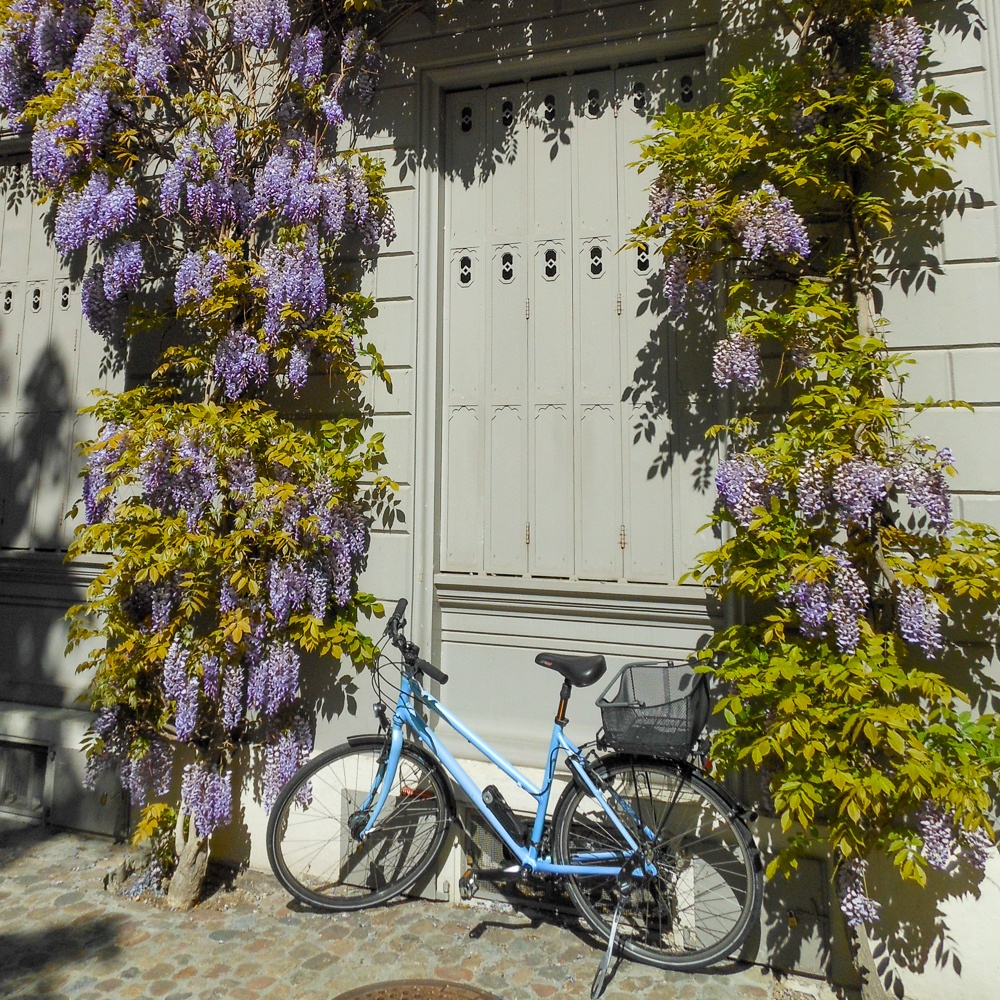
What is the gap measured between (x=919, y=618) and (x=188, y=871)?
3.90 m

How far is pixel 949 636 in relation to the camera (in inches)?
145

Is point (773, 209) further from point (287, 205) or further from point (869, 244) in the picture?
point (287, 205)

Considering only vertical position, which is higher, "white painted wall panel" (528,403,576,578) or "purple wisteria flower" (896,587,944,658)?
"white painted wall panel" (528,403,576,578)

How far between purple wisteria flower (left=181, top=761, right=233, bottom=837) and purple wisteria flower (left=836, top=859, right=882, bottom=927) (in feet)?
10.3

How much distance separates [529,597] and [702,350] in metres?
1.72

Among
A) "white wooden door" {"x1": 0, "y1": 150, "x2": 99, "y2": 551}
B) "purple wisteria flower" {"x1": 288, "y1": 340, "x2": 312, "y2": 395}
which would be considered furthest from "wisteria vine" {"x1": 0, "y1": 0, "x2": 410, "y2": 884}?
"white wooden door" {"x1": 0, "y1": 150, "x2": 99, "y2": 551}

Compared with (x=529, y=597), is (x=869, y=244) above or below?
above

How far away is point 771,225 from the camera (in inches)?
148

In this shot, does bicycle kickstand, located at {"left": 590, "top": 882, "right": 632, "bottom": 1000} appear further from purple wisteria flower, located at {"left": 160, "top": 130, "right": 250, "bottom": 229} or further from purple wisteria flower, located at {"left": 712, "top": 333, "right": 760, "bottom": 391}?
purple wisteria flower, located at {"left": 160, "top": 130, "right": 250, "bottom": 229}

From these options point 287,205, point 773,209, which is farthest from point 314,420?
point 773,209

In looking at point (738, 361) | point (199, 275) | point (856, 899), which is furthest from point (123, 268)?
point (856, 899)

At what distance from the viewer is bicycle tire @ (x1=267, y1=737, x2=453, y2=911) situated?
13.9ft

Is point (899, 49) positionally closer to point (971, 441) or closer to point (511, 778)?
point (971, 441)

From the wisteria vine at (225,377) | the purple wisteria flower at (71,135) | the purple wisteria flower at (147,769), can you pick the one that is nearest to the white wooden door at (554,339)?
the wisteria vine at (225,377)
